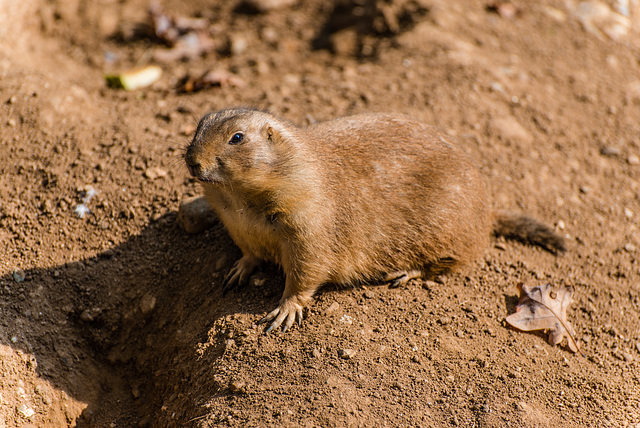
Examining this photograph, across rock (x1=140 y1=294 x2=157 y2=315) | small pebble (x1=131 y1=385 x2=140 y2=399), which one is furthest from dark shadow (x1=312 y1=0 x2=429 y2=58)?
small pebble (x1=131 y1=385 x2=140 y2=399)

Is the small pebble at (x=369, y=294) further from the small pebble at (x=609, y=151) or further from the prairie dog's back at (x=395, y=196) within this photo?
the small pebble at (x=609, y=151)

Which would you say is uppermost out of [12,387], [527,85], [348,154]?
[348,154]

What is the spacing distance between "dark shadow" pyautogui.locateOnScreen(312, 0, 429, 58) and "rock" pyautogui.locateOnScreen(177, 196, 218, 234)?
128 inches

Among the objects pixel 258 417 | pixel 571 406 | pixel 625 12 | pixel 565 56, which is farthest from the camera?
pixel 625 12

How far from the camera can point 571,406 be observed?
4.00 m

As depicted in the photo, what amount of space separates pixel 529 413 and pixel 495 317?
849mm

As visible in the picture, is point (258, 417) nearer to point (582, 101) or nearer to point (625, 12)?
point (582, 101)

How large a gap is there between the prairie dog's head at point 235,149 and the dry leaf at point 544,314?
226 centimetres

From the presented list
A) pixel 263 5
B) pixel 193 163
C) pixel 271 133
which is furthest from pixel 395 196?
pixel 263 5

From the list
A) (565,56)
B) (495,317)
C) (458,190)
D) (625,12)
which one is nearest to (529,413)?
(495,317)

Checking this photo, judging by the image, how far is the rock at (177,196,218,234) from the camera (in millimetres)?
4957

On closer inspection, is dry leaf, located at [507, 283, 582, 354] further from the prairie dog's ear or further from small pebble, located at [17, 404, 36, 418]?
small pebble, located at [17, 404, 36, 418]

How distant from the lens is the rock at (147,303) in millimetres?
4773

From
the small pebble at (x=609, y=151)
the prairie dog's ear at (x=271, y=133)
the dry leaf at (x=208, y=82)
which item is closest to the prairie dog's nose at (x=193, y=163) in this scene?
the prairie dog's ear at (x=271, y=133)
